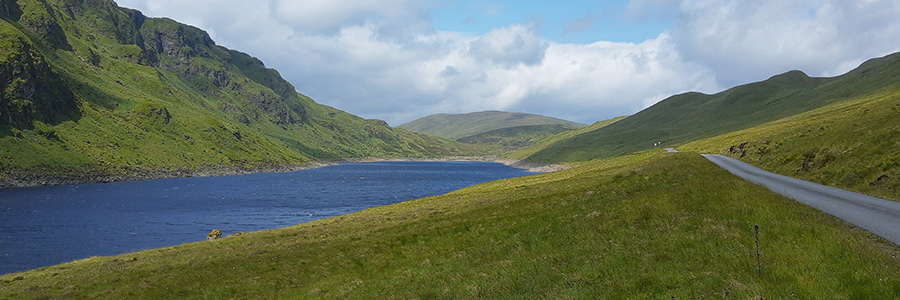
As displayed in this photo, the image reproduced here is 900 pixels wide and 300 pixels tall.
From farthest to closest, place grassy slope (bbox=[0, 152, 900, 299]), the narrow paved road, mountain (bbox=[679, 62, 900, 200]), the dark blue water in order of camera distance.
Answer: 1. the dark blue water
2. mountain (bbox=[679, 62, 900, 200])
3. the narrow paved road
4. grassy slope (bbox=[0, 152, 900, 299])

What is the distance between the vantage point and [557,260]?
2064cm

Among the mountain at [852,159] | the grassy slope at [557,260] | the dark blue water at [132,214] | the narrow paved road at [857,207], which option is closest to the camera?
the grassy slope at [557,260]

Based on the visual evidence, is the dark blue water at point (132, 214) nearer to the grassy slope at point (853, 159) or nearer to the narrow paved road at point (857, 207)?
the narrow paved road at point (857, 207)

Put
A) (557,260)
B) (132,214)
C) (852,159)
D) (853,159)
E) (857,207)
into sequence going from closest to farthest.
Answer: (557,260) < (857,207) < (853,159) < (852,159) < (132,214)

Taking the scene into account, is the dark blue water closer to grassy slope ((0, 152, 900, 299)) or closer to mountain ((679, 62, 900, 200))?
grassy slope ((0, 152, 900, 299))

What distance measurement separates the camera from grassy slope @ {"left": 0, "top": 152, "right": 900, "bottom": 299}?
14.6 meters

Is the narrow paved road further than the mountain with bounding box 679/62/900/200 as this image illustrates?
No

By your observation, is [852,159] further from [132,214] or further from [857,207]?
[132,214]

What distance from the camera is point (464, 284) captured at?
1961cm

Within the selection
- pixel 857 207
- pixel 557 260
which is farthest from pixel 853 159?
pixel 557 260

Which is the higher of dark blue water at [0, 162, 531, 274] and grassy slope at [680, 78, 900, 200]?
Answer: grassy slope at [680, 78, 900, 200]

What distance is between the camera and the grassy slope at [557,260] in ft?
47.9


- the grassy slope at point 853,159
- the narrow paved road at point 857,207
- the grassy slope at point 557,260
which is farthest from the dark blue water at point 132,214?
the grassy slope at point 853,159

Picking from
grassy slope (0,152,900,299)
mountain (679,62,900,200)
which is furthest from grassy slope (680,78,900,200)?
grassy slope (0,152,900,299)
